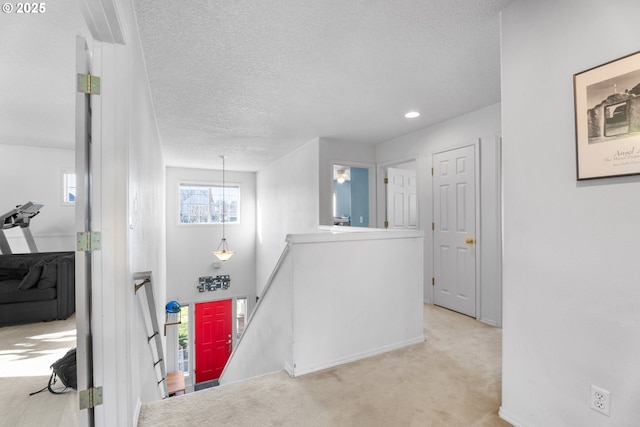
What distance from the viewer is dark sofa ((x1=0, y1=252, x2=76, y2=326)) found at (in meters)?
3.54

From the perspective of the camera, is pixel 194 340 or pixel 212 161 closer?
pixel 212 161

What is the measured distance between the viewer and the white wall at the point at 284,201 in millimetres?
4930

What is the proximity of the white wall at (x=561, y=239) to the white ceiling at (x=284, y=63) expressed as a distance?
49cm

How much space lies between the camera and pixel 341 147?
482 centimetres

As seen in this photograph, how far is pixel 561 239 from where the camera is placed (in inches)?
58.6

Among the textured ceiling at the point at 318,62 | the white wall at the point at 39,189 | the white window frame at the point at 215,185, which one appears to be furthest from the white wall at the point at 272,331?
the white window frame at the point at 215,185

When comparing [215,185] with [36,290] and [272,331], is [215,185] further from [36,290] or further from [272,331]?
[272,331]

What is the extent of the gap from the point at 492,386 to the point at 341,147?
3.66 meters

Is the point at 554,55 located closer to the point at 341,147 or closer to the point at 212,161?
the point at 341,147

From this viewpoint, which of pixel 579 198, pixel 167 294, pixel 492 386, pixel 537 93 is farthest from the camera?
pixel 167 294

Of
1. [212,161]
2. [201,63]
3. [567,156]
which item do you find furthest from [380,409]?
[212,161]

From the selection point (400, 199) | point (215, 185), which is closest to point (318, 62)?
point (400, 199)

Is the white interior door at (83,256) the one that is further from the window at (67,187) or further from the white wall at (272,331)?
the window at (67,187)

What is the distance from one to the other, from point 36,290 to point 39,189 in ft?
8.59
